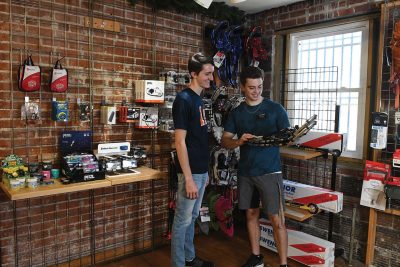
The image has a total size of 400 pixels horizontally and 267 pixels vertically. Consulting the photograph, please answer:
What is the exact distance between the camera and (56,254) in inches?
110

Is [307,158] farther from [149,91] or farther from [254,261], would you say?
[149,91]

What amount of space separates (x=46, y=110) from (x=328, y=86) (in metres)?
2.65

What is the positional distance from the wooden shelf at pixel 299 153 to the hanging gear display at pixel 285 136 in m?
0.63

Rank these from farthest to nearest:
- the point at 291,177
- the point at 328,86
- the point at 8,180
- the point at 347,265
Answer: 1. the point at 291,177
2. the point at 328,86
3. the point at 347,265
4. the point at 8,180

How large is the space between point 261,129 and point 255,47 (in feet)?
4.88

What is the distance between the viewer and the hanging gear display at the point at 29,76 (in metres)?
2.42

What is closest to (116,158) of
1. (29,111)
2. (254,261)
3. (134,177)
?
(134,177)

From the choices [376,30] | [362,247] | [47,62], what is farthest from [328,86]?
[47,62]

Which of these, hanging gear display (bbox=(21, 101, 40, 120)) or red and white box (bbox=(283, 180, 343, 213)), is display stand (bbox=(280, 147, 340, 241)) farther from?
hanging gear display (bbox=(21, 101, 40, 120))

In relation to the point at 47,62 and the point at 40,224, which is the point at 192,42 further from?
the point at 40,224

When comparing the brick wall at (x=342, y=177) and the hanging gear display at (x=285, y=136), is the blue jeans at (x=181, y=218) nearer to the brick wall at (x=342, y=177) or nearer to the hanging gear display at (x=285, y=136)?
the hanging gear display at (x=285, y=136)

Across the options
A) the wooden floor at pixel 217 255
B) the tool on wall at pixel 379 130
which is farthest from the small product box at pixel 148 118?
the tool on wall at pixel 379 130

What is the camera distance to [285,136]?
2.45 metres

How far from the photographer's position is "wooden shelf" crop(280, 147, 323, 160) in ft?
10.0
